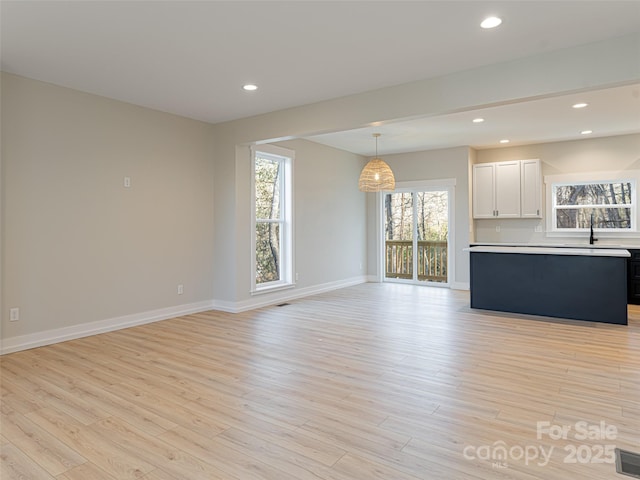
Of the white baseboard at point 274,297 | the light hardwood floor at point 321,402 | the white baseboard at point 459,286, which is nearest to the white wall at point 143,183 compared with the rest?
the white baseboard at point 274,297

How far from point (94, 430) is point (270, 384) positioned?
3.78 feet

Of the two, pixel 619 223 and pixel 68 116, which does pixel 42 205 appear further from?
pixel 619 223

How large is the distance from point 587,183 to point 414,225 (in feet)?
10.1

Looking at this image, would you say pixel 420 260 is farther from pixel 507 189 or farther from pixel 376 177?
pixel 376 177

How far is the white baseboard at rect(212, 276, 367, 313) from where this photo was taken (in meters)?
5.66

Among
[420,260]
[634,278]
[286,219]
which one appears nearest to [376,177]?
[286,219]

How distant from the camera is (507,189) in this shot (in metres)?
7.33

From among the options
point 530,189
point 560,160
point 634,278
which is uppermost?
point 560,160

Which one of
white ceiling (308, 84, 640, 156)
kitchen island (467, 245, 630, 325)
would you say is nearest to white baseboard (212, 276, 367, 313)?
white ceiling (308, 84, 640, 156)

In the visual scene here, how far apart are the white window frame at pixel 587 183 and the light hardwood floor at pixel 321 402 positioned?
268 cm

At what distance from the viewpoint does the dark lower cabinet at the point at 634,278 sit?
6.07 meters

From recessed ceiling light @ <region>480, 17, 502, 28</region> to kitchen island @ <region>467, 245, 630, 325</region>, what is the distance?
310cm

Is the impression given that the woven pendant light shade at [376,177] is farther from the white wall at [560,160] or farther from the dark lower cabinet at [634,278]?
the dark lower cabinet at [634,278]

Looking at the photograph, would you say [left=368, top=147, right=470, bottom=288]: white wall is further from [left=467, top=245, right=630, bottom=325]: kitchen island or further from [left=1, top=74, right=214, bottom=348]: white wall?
[left=1, top=74, right=214, bottom=348]: white wall
